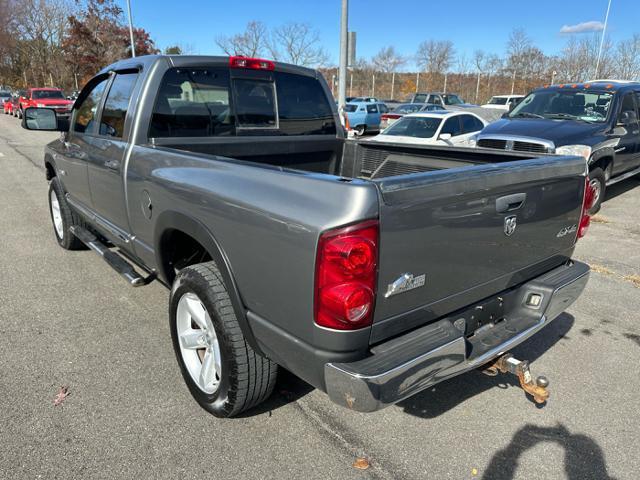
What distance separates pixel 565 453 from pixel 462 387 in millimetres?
693

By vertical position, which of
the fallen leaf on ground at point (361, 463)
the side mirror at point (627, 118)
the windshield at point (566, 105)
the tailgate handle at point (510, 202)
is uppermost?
the windshield at point (566, 105)

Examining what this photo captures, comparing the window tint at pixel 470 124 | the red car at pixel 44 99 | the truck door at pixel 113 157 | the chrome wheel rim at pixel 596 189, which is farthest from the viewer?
the red car at pixel 44 99

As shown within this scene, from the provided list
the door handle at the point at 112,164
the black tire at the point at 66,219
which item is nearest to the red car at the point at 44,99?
the black tire at the point at 66,219

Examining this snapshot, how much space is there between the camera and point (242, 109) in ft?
12.0

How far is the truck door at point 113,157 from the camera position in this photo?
3359 mm

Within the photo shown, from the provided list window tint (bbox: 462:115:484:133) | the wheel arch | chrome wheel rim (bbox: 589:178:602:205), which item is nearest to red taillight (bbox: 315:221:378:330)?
the wheel arch

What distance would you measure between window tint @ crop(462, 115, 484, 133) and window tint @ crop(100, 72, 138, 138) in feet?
30.8

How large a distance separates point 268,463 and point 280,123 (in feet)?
8.50

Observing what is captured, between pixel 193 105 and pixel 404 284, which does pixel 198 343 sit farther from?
pixel 193 105

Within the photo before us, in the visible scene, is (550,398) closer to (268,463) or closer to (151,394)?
(268,463)

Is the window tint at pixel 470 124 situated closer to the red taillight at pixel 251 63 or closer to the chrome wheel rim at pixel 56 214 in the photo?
the red taillight at pixel 251 63

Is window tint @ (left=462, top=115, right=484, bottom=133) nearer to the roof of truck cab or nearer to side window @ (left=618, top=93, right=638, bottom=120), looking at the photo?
side window @ (left=618, top=93, right=638, bottom=120)

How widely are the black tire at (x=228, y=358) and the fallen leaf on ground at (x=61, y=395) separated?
2.96 ft

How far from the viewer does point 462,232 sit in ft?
6.84
